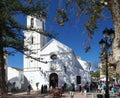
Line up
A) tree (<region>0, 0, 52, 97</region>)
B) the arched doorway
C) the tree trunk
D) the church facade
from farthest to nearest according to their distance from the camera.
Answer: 1. the arched doorway
2. the church facade
3. tree (<region>0, 0, 52, 97</region>)
4. the tree trunk

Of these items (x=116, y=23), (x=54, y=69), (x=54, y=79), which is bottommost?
(x=54, y=79)

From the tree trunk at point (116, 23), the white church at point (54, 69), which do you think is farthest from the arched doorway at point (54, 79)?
the tree trunk at point (116, 23)

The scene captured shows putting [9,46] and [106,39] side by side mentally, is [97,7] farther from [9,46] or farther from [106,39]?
[9,46]

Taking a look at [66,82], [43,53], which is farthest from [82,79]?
[43,53]

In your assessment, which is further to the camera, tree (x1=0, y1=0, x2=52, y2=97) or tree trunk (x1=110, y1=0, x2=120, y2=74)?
tree (x1=0, y1=0, x2=52, y2=97)

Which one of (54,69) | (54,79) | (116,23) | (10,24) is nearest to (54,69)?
(54,69)

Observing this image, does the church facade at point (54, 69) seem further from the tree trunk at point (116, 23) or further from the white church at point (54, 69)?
the tree trunk at point (116, 23)

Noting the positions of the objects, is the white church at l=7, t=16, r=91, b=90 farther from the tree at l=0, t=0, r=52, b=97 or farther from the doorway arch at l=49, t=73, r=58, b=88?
the tree at l=0, t=0, r=52, b=97

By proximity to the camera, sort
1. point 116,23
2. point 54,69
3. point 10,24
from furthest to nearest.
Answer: point 54,69
point 10,24
point 116,23

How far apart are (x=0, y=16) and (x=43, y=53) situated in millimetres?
41837

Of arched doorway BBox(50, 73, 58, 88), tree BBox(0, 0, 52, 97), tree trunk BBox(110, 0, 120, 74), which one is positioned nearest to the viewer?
tree trunk BBox(110, 0, 120, 74)

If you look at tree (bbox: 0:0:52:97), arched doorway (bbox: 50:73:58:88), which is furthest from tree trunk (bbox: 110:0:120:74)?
arched doorway (bbox: 50:73:58:88)

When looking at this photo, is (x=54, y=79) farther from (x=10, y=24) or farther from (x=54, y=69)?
(x=10, y=24)

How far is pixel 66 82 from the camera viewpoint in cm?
6431
